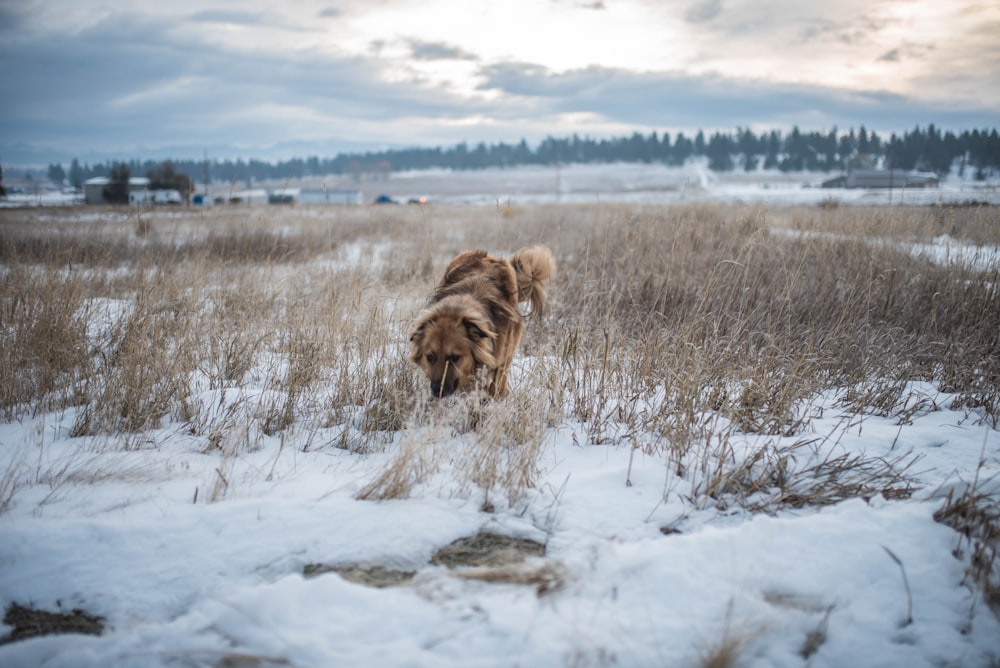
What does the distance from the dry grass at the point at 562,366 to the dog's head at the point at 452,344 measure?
0.76ft

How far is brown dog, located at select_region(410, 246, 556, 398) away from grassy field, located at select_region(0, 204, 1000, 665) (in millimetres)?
241

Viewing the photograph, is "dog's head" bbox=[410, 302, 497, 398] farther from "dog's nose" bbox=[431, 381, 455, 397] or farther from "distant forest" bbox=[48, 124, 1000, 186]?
"distant forest" bbox=[48, 124, 1000, 186]

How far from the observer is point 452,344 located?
11.4 feet

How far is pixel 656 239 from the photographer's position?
814 centimetres

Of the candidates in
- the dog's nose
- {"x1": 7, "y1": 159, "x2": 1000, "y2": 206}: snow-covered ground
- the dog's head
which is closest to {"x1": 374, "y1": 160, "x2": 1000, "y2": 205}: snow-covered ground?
{"x1": 7, "y1": 159, "x2": 1000, "y2": 206}: snow-covered ground

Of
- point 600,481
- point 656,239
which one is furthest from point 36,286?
point 656,239

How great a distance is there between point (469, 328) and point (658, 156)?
141 m

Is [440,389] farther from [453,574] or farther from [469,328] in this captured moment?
[453,574]

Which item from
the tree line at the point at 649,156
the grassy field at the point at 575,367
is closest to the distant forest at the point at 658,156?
the tree line at the point at 649,156

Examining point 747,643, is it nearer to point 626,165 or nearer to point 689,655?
point 689,655

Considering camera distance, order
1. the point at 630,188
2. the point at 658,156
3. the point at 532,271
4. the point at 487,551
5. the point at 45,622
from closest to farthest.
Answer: the point at 45,622 → the point at 487,551 → the point at 532,271 → the point at 630,188 → the point at 658,156

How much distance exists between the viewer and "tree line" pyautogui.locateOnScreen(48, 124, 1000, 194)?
58.1m

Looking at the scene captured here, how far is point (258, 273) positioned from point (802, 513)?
711 centimetres

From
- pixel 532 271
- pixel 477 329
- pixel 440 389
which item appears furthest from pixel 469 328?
pixel 532 271
